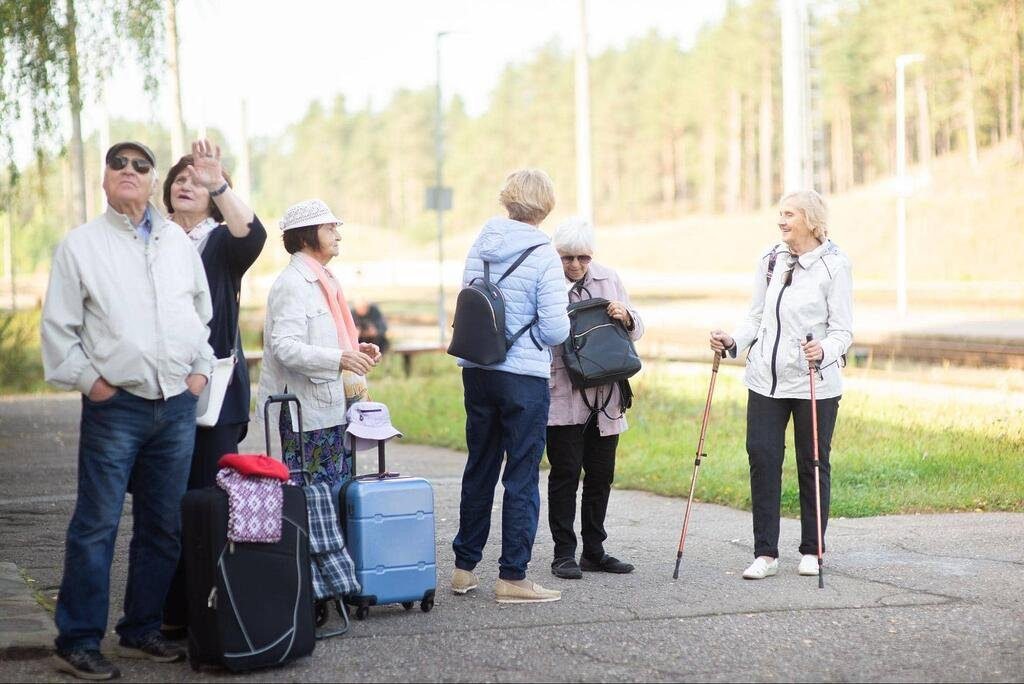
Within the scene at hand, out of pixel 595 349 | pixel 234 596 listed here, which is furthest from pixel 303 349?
pixel 595 349

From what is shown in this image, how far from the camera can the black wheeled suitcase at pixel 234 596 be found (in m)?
5.43

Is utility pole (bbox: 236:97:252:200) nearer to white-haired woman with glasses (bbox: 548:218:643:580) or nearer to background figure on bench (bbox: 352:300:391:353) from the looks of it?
background figure on bench (bbox: 352:300:391:353)

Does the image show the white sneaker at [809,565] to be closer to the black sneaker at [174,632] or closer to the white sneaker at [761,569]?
the white sneaker at [761,569]

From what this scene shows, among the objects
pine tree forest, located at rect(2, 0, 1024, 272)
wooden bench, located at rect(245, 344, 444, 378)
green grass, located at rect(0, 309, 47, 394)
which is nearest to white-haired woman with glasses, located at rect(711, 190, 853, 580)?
wooden bench, located at rect(245, 344, 444, 378)

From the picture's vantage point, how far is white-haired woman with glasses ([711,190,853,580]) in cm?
744

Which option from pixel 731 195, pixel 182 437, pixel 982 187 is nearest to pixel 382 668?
pixel 182 437

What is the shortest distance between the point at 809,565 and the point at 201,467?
3.39 meters

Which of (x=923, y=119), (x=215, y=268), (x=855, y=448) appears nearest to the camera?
(x=215, y=268)

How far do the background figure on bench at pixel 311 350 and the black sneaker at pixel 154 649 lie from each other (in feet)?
3.55

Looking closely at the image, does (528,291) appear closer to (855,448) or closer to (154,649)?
(154,649)

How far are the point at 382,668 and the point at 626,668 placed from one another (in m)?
1.00

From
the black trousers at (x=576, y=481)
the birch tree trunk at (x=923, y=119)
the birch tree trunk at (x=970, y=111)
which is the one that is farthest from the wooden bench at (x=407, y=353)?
the birch tree trunk at (x=923, y=119)

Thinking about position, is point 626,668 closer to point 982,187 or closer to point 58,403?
point 58,403

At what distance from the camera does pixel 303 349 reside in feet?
20.9
